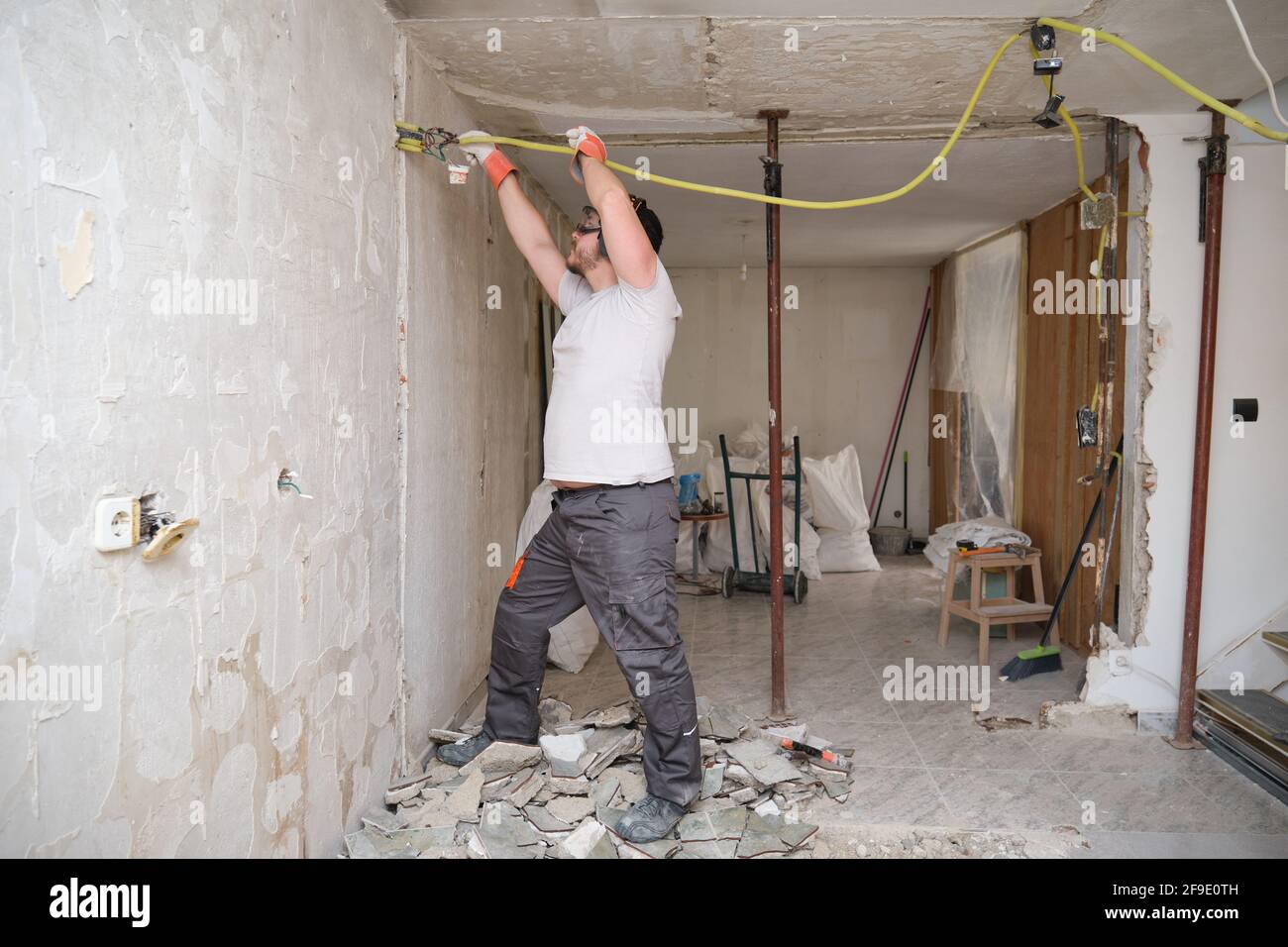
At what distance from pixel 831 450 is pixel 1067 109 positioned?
435 cm

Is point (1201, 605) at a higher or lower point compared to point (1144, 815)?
higher

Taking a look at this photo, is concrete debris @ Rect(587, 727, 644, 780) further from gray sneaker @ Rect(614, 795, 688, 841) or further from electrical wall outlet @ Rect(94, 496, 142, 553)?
electrical wall outlet @ Rect(94, 496, 142, 553)

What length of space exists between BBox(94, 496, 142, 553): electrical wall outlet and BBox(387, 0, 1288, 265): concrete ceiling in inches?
59.9

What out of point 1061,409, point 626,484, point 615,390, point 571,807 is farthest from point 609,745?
point 1061,409

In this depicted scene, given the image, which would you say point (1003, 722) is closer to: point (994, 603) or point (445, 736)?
point (994, 603)

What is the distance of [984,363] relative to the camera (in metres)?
5.55

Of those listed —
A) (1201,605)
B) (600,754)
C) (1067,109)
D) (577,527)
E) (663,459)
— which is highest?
(1067,109)

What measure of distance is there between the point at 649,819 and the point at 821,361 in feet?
17.9

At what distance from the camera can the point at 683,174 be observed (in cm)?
398

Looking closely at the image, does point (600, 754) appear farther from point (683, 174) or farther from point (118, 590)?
point (683, 174)

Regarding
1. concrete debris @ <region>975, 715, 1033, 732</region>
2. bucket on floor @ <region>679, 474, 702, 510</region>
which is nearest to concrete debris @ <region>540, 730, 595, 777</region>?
concrete debris @ <region>975, 715, 1033, 732</region>

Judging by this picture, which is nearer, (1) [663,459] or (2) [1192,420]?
(1) [663,459]

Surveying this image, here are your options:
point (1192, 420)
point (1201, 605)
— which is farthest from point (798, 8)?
point (1201, 605)

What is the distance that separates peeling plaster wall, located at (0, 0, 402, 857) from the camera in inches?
42.0
